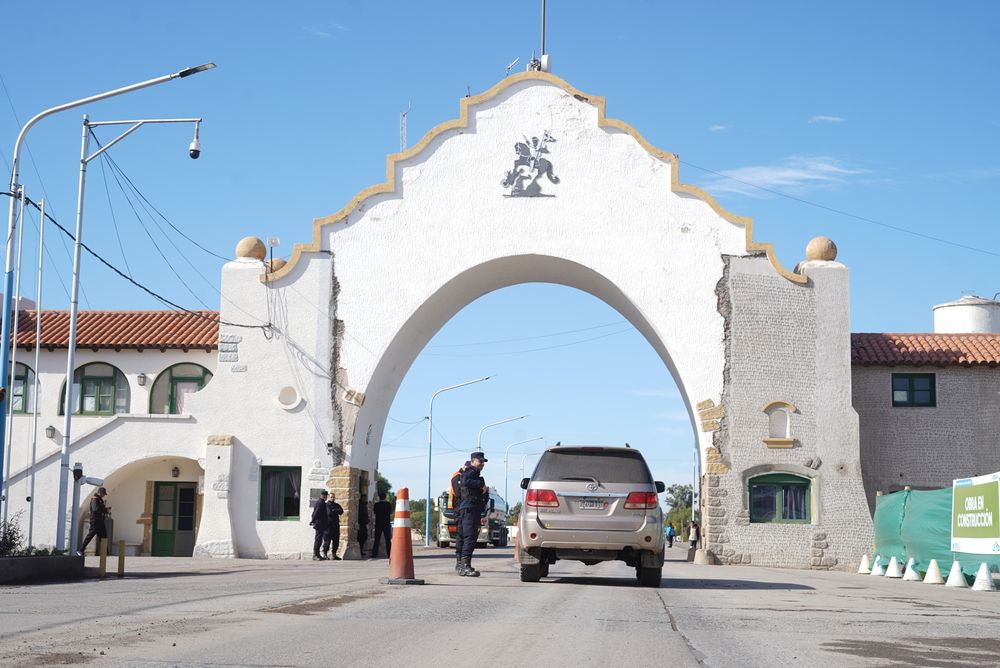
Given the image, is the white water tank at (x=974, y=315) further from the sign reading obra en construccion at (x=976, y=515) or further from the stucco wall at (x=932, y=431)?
the sign reading obra en construccion at (x=976, y=515)

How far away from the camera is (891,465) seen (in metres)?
31.8

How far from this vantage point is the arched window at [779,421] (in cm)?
2980

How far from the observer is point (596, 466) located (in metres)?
16.8

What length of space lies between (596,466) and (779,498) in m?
14.3

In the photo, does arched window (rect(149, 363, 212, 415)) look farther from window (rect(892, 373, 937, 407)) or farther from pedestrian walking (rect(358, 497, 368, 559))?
window (rect(892, 373, 937, 407))

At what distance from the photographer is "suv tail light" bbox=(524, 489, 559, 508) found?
16.6m

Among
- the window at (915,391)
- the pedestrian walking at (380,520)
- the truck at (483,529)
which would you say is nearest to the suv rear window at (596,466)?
the pedestrian walking at (380,520)

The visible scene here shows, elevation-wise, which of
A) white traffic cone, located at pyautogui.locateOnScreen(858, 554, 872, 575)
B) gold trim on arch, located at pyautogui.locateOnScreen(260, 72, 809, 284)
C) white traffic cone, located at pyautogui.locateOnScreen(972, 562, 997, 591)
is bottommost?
white traffic cone, located at pyautogui.locateOnScreen(858, 554, 872, 575)

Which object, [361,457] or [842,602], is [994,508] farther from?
[361,457]

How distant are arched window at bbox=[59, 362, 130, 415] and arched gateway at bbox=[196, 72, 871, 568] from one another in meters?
4.28

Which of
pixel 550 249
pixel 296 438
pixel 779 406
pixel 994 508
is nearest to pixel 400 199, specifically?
pixel 550 249

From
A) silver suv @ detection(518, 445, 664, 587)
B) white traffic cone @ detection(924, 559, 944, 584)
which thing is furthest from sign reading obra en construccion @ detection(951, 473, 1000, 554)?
silver suv @ detection(518, 445, 664, 587)

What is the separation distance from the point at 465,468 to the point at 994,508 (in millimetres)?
Answer: 9005

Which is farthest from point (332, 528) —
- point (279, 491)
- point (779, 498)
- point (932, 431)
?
point (932, 431)
